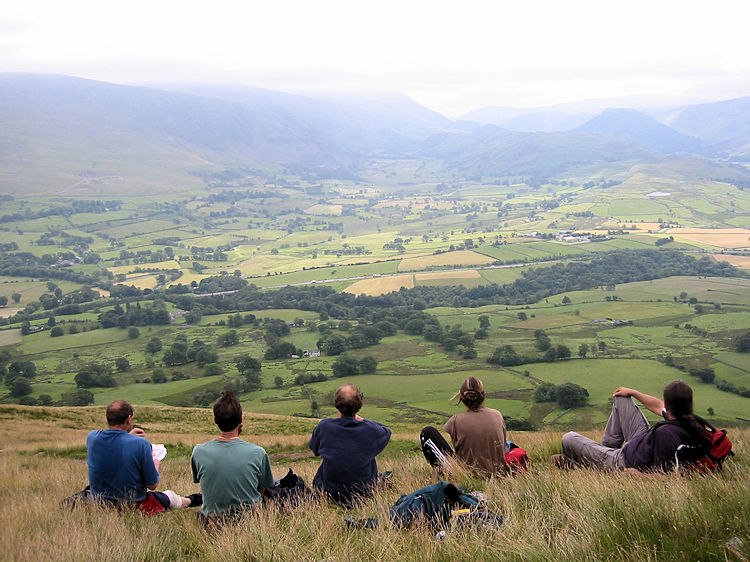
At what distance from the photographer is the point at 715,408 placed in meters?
37.1

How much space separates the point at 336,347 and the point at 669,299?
1876 inches

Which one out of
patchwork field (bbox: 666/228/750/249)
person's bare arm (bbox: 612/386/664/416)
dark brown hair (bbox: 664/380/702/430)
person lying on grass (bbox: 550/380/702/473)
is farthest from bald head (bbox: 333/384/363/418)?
patchwork field (bbox: 666/228/750/249)

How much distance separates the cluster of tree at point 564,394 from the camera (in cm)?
4038

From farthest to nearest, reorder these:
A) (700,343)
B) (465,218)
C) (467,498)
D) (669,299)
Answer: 1. (465,218)
2. (669,299)
3. (700,343)
4. (467,498)

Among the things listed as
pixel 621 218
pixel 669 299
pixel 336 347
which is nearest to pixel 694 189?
pixel 621 218

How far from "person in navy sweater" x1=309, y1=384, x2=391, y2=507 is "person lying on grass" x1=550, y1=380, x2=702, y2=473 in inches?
112

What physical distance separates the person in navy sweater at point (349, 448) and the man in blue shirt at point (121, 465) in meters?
2.08

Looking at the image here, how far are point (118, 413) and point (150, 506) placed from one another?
1.18m

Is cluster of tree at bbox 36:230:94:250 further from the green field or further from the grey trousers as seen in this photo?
the grey trousers

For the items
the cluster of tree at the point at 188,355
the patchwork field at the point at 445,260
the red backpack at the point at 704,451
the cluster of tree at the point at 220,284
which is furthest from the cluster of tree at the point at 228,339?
the red backpack at the point at 704,451

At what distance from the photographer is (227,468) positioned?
6.01 m

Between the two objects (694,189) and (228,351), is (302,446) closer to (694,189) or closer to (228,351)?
(228,351)

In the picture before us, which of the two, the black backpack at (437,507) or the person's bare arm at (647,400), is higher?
the person's bare arm at (647,400)

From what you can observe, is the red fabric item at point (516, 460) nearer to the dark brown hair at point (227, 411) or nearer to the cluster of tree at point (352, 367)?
the dark brown hair at point (227, 411)
